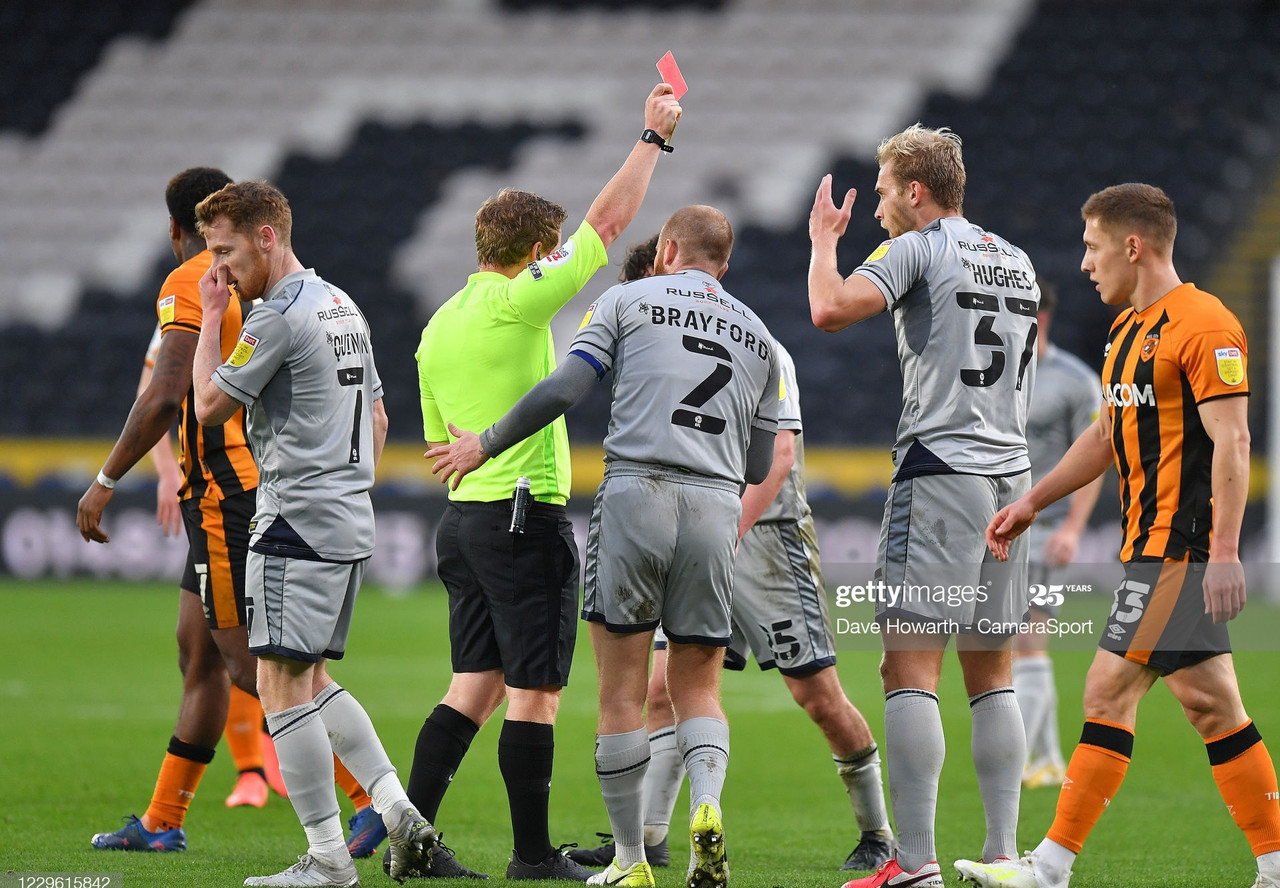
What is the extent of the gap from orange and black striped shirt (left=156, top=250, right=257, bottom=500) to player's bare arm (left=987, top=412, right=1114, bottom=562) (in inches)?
108

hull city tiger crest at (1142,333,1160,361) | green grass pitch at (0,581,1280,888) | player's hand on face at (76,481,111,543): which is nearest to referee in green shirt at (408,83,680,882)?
green grass pitch at (0,581,1280,888)

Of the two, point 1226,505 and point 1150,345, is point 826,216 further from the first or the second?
point 1226,505

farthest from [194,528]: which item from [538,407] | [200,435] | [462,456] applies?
[538,407]

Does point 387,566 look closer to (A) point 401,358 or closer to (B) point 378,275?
(A) point 401,358

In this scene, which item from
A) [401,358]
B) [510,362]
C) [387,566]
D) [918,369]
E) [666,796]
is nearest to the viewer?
[918,369]

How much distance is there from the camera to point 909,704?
437cm

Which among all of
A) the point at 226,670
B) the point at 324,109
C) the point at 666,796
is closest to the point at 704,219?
the point at 666,796

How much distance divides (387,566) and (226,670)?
34.6ft

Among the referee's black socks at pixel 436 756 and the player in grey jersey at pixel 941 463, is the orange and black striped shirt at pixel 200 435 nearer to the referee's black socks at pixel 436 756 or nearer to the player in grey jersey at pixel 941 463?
the referee's black socks at pixel 436 756

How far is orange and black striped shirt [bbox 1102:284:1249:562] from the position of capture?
13.9 feet

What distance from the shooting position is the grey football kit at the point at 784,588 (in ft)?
17.4

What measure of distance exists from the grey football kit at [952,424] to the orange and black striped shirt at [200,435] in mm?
2413

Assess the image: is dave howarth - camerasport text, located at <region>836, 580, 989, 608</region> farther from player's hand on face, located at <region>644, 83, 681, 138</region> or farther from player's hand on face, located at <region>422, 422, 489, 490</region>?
player's hand on face, located at <region>644, 83, 681, 138</region>

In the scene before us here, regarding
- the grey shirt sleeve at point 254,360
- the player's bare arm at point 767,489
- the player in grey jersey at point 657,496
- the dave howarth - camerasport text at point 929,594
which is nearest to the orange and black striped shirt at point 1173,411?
the dave howarth - camerasport text at point 929,594
